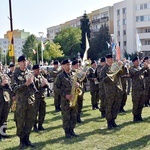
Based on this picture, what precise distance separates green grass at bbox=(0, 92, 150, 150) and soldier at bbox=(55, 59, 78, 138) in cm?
38

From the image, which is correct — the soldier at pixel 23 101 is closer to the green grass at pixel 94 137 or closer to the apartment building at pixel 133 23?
the green grass at pixel 94 137

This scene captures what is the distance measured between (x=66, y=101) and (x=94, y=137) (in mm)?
1175

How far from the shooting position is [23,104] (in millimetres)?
7145

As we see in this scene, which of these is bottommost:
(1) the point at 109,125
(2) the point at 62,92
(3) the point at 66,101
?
(1) the point at 109,125

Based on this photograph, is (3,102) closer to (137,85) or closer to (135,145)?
(135,145)

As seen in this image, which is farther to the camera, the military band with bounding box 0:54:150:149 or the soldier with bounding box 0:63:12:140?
the soldier with bounding box 0:63:12:140

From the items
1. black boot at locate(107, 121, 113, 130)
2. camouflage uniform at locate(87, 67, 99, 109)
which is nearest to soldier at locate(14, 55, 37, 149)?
black boot at locate(107, 121, 113, 130)

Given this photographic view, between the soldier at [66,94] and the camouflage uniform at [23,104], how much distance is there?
0.90 meters

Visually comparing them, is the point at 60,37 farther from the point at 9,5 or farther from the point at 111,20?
the point at 9,5

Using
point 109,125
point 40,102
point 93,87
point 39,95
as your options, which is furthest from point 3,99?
point 93,87

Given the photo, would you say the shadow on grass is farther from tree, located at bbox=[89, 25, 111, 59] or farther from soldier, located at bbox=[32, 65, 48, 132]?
tree, located at bbox=[89, 25, 111, 59]

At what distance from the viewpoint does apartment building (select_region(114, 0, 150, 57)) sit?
62.0 metres

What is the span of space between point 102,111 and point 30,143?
374cm

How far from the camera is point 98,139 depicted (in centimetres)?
777
